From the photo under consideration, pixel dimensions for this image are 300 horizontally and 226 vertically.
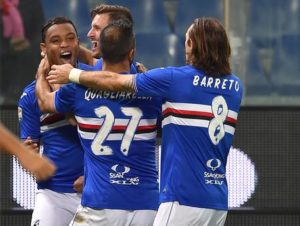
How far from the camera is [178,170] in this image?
6.37 metres

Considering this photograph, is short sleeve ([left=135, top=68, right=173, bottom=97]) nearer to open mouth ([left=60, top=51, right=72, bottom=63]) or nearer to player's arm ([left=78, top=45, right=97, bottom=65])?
open mouth ([left=60, top=51, right=72, bottom=63])

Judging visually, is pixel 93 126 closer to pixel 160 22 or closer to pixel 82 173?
pixel 82 173

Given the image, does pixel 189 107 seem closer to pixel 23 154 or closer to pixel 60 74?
pixel 60 74

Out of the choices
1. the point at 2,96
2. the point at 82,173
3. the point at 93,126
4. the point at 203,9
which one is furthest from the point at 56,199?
the point at 203,9

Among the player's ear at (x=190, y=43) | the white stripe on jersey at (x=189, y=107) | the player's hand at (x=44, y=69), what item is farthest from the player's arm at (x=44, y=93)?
the player's ear at (x=190, y=43)

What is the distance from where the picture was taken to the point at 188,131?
638cm

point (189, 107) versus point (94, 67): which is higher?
point (94, 67)

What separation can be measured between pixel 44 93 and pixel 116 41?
0.63m

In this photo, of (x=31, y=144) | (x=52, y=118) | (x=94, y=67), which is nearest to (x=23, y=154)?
(x=94, y=67)

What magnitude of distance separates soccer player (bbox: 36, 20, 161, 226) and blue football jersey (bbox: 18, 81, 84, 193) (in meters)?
0.56

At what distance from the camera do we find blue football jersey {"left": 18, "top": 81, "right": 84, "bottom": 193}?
23.4 ft

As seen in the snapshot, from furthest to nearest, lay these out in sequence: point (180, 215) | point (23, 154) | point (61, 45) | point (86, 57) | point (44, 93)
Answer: point (86, 57)
point (61, 45)
point (44, 93)
point (180, 215)
point (23, 154)

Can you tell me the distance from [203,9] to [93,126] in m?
2.89

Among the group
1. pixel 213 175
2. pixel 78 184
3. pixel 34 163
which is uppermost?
pixel 34 163
